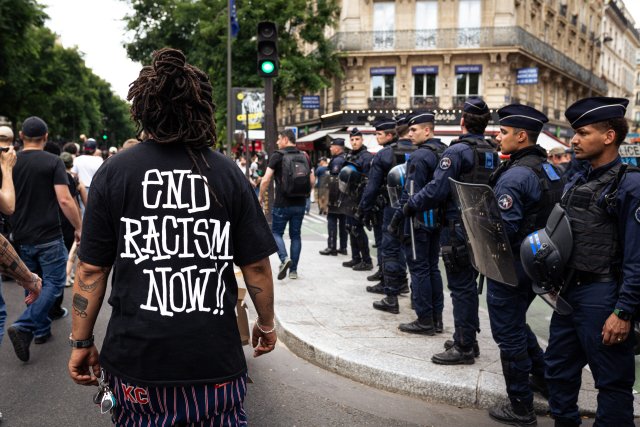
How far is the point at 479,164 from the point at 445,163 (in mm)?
249

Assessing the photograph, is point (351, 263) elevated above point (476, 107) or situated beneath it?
situated beneath

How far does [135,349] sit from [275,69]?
260 inches

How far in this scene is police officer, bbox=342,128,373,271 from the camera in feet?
26.1

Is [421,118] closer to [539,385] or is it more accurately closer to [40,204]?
[539,385]

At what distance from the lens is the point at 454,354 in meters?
4.37

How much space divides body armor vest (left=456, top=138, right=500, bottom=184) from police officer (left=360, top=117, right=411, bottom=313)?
1.82 metres

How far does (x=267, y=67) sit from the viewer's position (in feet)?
26.4

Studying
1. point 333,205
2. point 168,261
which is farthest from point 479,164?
point 333,205

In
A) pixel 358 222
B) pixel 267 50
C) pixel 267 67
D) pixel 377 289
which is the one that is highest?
pixel 267 50

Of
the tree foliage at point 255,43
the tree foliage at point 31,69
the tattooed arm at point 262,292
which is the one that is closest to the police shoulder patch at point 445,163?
the tattooed arm at point 262,292

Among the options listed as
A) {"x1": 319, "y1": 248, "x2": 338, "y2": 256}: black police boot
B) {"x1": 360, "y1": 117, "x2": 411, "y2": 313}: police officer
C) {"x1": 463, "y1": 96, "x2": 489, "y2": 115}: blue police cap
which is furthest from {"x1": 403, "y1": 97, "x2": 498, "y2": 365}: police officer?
{"x1": 319, "y1": 248, "x2": 338, "y2": 256}: black police boot

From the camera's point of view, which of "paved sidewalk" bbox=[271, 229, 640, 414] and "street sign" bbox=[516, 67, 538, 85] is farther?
"street sign" bbox=[516, 67, 538, 85]

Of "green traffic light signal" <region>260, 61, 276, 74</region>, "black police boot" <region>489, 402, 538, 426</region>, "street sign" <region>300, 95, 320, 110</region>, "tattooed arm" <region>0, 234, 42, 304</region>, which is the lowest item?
"black police boot" <region>489, 402, 538, 426</region>

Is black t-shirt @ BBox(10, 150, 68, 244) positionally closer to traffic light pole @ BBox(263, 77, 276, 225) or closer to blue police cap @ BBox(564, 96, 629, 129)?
traffic light pole @ BBox(263, 77, 276, 225)
